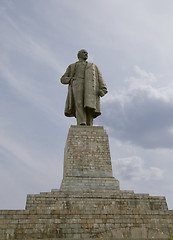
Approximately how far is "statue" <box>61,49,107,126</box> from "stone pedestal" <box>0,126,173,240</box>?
295cm

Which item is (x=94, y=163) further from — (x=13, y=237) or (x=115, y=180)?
(x=13, y=237)

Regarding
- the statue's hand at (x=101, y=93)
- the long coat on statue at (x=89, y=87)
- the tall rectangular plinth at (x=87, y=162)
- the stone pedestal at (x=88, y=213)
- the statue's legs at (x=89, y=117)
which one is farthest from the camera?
the statue's hand at (x=101, y=93)

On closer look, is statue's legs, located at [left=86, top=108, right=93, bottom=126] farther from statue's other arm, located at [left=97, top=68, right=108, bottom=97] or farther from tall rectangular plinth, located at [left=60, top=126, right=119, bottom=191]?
statue's other arm, located at [left=97, top=68, right=108, bottom=97]

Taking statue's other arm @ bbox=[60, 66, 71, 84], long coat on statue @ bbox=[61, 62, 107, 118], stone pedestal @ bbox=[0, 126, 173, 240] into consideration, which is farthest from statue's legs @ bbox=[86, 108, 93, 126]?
stone pedestal @ bbox=[0, 126, 173, 240]

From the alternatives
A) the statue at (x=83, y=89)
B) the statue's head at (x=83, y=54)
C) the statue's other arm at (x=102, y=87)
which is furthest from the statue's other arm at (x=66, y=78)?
A: the statue's other arm at (x=102, y=87)

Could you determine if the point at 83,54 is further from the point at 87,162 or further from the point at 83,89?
the point at 87,162

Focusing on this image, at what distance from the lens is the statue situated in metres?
12.3

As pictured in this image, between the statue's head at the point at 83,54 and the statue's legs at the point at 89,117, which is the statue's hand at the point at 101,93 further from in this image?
the statue's head at the point at 83,54

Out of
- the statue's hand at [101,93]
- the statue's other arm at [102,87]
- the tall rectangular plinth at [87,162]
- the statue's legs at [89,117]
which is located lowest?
the tall rectangular plinth at [87,162]

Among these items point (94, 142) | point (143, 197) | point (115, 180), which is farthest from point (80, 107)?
point (143, 197)

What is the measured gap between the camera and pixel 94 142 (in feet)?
37.2

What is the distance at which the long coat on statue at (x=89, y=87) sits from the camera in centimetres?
1235

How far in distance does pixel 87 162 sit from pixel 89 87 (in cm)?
426

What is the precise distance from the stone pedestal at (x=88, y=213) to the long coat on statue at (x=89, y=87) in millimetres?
3185
